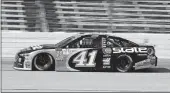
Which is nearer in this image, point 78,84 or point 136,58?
point 78,84

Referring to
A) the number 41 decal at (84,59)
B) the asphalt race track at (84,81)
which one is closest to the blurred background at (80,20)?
the asphalt race track at (84,81)

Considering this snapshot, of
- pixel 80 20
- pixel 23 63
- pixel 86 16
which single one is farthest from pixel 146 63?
pixel 86 16

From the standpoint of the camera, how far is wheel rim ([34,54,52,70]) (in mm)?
11453

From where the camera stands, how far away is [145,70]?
12297 millimetres

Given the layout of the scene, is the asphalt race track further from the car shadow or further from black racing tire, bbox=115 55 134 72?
black racing tire, bbox=115 55 134 72

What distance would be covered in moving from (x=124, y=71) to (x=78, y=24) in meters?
6.76

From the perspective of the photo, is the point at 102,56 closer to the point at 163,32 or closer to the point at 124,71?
the point at 124,71

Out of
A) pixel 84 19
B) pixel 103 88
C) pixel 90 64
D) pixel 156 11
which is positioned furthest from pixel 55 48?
pixel 156 11

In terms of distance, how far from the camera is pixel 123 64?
1164 cm

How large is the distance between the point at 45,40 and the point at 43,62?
5342 mm

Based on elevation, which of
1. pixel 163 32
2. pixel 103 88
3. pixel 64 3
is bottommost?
pixel 103 88

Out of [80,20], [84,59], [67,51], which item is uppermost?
[80,20]

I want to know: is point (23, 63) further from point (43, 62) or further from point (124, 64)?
point (124, 64)

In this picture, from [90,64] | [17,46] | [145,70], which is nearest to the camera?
[90,64]
